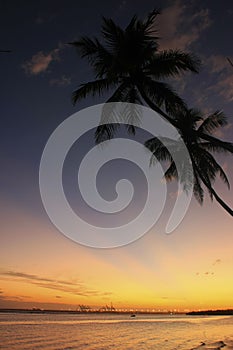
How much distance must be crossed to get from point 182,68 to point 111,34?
3.21 meters

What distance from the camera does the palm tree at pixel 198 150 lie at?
51.7ft

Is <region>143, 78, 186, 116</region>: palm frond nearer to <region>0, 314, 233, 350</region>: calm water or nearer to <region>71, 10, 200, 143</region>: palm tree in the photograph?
<region>71, 10, 200, 143</region>: palm tree

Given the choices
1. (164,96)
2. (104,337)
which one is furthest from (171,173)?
(104,337)

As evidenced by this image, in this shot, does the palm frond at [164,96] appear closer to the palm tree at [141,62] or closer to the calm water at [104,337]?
the palm tree at [141,62]

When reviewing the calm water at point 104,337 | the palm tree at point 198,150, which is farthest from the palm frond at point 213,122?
the calm water at point 104,337

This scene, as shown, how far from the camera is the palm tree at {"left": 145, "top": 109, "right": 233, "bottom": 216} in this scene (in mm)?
15758

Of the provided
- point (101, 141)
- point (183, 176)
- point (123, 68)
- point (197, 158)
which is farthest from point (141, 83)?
point (183, 176)

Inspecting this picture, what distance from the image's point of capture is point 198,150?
16.5 meters

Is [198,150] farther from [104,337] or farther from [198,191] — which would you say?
[104,337]

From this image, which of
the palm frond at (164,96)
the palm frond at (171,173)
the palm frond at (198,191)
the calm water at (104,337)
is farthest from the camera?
the palm frond at (171,173)

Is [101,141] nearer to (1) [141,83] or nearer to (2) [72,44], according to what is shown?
(1) [141,83]

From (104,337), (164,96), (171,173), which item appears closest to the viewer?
(164,96)

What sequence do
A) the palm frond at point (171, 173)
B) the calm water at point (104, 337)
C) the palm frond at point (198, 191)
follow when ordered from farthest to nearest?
the palm frond at point (171, 173) → the palm frond at point (198, 191) → the calm water at point (104, 337)

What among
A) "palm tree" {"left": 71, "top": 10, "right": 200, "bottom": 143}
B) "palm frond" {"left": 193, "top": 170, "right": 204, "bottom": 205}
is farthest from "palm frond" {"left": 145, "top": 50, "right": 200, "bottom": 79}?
"palm frond" {"left": 193, "top": 170, "right": 204, "bottom": 205}
